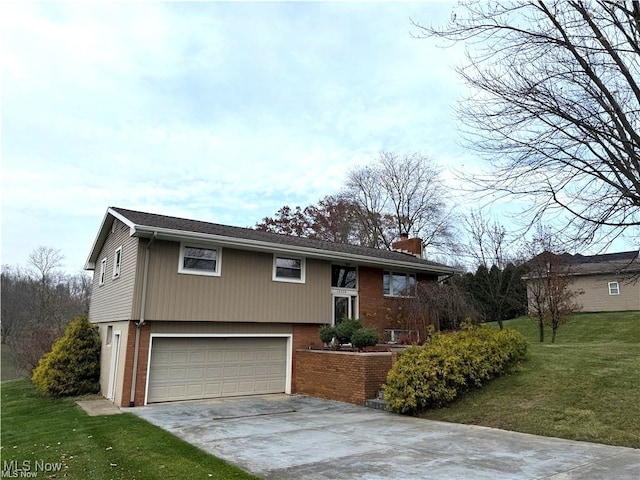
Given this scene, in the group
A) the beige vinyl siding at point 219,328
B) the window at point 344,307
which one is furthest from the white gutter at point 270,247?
the beige vinyl siding at point 219,328

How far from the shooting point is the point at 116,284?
1398 cm

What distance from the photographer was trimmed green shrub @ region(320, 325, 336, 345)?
14323 millimetres

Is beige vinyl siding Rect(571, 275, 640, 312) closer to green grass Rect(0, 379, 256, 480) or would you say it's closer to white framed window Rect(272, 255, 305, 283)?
white framed window Rect(272, 255, 305, 283)

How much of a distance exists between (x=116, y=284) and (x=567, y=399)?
488 inches

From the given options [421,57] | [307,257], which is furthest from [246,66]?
[307,257]

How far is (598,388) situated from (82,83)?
13.7 m

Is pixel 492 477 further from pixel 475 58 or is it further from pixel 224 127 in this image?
pixel 224 127

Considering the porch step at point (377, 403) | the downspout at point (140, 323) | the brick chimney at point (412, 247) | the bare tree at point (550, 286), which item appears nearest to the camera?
the porch step at point (377, 403)

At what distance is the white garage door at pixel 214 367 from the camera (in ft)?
40.8

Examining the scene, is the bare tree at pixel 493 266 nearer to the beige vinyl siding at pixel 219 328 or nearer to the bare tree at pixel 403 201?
the bare tree at pixel 403 201

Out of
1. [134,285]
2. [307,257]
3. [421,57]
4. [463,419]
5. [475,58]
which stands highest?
[421,57]

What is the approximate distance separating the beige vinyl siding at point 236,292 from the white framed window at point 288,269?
Result: 164mm

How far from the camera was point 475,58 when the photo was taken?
757cm

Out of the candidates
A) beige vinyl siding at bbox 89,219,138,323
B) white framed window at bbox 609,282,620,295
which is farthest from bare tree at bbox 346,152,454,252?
beige vinyl siding at bbox 89,219,138,323
